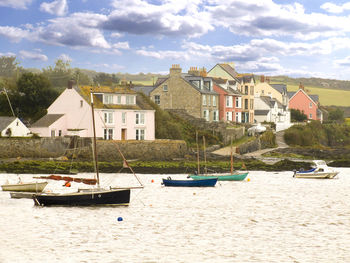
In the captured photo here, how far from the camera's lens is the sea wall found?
60.0m

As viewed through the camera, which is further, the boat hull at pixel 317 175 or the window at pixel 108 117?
the window at pixel 108 117

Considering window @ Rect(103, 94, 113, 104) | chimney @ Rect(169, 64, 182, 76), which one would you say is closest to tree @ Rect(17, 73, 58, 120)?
window @ Rect(103, 94, 113, 104)

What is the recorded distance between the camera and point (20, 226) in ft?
88.6

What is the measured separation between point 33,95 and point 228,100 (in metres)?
29.9

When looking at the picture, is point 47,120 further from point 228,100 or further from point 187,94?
point 228,100

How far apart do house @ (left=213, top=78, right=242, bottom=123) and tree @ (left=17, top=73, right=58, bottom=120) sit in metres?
25.5

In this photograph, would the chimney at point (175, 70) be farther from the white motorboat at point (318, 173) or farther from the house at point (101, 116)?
the white motorboat at point (318, 173)

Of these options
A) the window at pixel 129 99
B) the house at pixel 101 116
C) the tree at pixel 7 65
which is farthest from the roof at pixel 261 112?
the tree at pixel 7 65

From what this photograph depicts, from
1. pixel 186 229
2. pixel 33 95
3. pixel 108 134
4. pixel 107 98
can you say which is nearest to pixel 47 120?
pixel 108 134

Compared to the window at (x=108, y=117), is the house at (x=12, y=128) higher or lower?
lower

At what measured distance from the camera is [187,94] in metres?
82.4

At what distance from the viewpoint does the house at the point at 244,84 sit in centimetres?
9369

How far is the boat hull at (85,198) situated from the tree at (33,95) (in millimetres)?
42764

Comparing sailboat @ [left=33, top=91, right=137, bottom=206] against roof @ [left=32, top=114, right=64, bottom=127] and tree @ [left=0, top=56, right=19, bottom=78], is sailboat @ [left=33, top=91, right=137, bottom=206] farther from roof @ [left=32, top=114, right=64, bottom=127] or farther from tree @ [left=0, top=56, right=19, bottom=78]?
tree @ [left=0, top=56, right=19, bottom=78]
